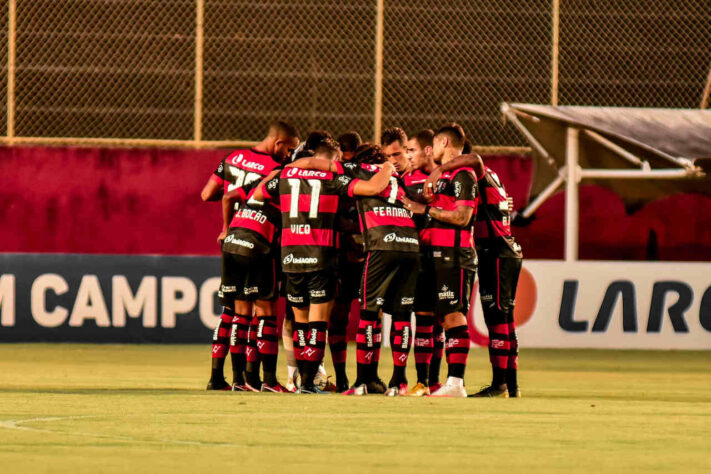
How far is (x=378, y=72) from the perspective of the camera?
17.7m

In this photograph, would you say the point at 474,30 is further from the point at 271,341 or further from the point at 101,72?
the point at 271,341

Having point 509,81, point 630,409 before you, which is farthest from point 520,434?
point 509,81

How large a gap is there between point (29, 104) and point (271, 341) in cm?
875

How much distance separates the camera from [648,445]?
6812 millimetres

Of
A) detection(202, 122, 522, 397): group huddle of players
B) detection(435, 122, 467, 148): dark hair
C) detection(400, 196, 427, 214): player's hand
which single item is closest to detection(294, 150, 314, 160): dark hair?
detection(202, 122, 522, 397): group huddle of players

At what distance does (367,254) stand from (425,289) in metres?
0.54

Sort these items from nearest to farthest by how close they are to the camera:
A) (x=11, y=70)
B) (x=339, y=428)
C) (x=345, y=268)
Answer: (x=339, y=428), (x=345, y=268), (x=11, y=70)

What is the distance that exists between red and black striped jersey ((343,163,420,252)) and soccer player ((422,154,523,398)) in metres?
0.52

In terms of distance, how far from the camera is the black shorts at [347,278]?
33.4 ft

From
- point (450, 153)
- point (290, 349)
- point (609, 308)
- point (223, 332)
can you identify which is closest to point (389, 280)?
point (450, 153)

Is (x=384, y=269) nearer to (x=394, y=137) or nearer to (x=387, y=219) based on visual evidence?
(x=387, y=219)

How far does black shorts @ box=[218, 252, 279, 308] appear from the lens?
Answer: 32.2 ft

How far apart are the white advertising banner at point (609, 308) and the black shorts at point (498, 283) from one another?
5.25m

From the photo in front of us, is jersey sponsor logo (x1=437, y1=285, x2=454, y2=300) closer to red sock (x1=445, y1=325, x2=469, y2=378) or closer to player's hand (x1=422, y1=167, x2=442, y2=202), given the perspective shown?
red sock (x1=445, y1=325, x2=469, y2=378)
